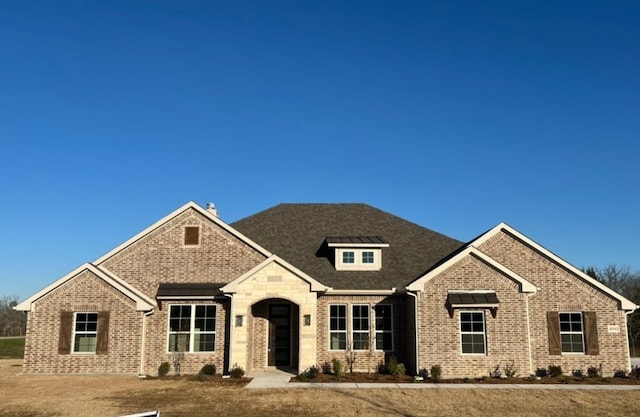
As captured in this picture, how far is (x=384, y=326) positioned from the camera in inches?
818

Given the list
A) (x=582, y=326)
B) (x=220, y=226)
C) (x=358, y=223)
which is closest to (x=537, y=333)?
(x=582, y=326)

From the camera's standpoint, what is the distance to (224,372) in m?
19.7

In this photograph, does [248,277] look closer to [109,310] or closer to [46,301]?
[109,310]

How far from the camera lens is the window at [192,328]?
65.7 feet

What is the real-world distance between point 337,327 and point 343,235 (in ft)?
17.2

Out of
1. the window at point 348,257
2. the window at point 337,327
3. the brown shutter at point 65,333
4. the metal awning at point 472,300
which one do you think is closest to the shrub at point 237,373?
the window at point 337,327

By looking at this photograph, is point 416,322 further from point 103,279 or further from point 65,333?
point 65,333

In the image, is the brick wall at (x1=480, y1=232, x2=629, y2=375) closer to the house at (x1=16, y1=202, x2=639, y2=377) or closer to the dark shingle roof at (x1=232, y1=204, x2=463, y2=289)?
the house at (x1=16, y1=202, x2=639, y2=377)

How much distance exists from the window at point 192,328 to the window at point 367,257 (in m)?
6.84

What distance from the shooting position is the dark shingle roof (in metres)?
21.8

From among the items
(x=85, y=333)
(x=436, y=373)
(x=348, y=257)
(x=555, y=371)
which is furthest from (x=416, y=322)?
(x=85, y=333)

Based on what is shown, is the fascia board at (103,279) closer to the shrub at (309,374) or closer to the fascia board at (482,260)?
the shrub at (309,374)

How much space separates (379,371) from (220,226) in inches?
345

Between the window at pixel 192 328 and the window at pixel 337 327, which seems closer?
the window at pixel 192 328
